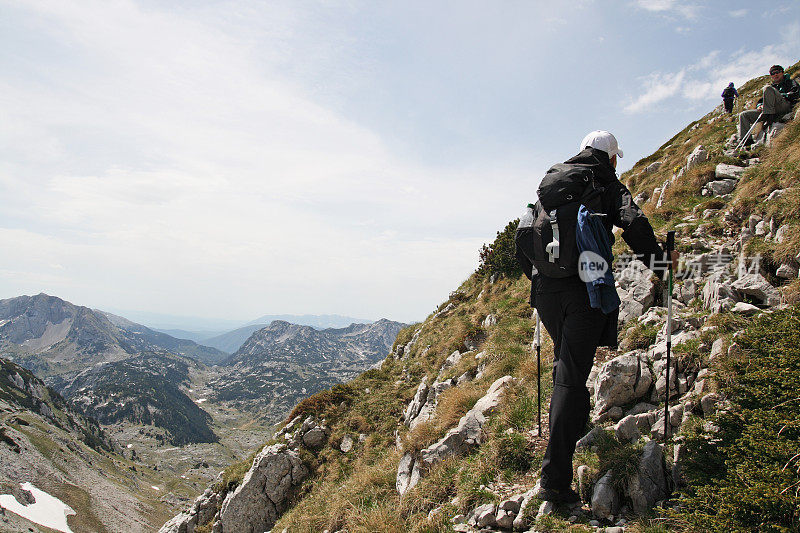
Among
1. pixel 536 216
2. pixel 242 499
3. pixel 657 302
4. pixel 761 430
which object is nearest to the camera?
pixel 761 430

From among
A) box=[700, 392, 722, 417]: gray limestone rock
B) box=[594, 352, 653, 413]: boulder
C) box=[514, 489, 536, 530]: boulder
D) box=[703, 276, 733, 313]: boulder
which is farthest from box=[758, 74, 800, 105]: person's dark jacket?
box=[514, 489, 536, 530]: boulder

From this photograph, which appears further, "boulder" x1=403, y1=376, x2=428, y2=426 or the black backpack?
"boulder" x1=403, y1=376, x2=428, y2=426

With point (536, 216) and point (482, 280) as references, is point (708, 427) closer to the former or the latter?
point (536, 216)

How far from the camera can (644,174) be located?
19906mm

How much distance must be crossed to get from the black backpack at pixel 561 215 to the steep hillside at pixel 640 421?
2.28 m

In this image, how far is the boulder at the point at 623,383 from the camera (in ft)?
18.5

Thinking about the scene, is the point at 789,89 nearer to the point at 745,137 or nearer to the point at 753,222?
the point at 745,137

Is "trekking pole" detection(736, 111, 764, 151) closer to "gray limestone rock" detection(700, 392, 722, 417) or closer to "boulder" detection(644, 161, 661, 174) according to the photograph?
"boulder" detection(644, 161, 661, 174)

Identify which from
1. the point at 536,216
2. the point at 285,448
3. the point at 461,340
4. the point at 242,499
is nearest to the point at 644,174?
the point at 461,340

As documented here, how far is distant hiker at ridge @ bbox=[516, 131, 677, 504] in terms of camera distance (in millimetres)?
4320

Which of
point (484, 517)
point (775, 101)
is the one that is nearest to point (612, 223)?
point (484, 517)

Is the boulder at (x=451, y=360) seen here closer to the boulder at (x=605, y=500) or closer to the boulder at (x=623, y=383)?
the boulder at (x=623, y=383)

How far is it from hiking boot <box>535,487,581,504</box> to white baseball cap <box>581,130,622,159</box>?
4101mm

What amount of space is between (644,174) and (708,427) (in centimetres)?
1897
